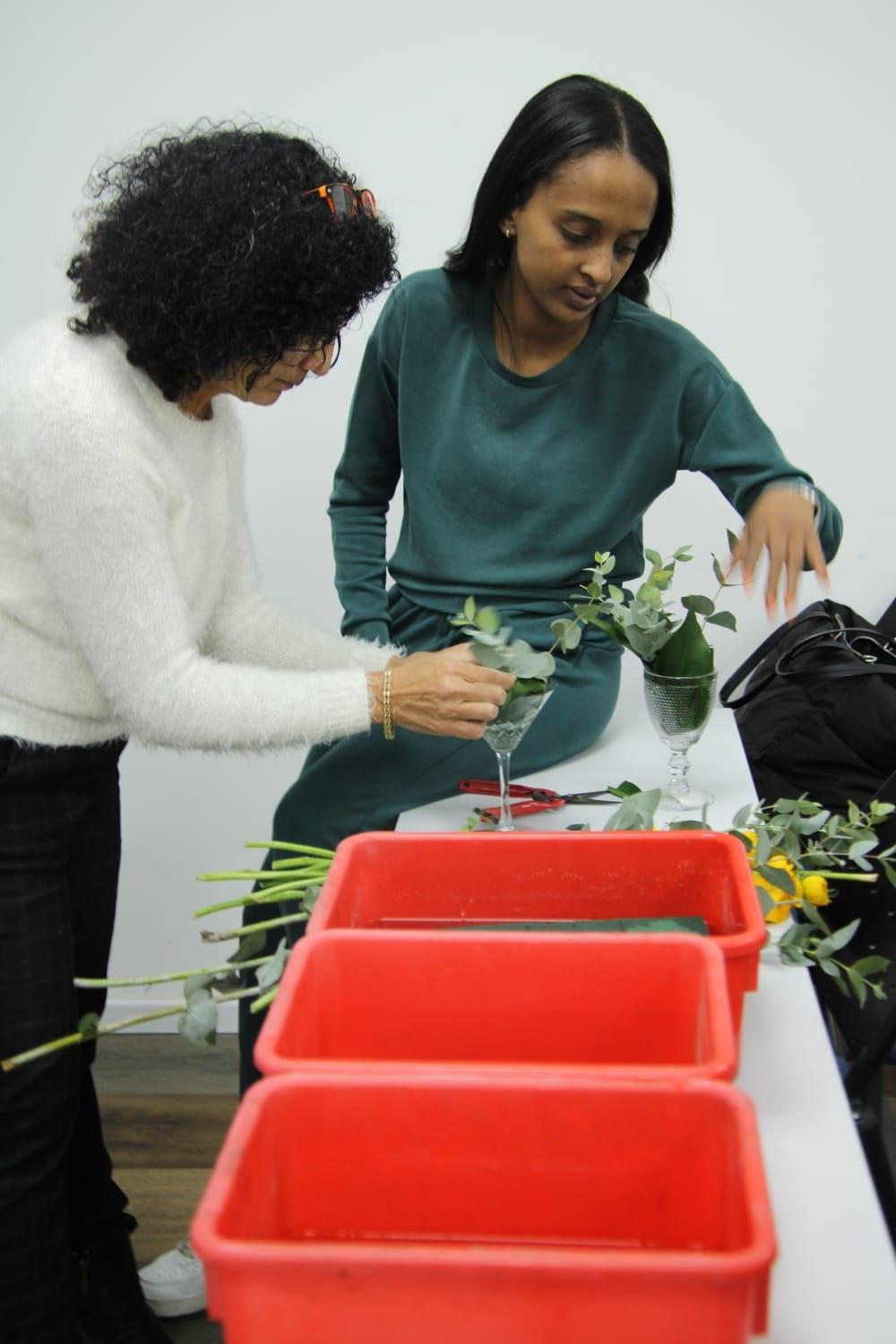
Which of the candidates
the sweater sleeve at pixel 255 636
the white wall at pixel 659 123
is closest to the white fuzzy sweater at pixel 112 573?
the sweater sleeve at pixel 255 636

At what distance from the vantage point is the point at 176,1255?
1769 mm

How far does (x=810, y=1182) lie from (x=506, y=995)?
224 millimetres

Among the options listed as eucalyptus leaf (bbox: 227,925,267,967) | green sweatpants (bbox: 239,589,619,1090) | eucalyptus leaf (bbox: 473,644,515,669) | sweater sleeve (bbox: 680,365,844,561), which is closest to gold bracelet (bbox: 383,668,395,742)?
eucalyptus leaf (bbox: 473,644,515,669)

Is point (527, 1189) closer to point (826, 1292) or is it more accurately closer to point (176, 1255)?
point (826, 1292)

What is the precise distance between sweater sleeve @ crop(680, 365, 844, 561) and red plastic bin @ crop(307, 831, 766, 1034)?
0.70 metres

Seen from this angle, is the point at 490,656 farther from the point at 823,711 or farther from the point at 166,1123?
the point at 166,1123

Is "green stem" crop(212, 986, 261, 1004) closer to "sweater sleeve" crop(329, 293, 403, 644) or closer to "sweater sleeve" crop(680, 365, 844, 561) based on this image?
"sweater sleeve" crop(329, 293, 403, 644)

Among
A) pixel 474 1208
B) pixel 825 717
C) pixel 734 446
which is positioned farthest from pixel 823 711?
pixel 474 1208

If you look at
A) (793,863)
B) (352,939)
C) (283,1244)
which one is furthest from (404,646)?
(283,1244)

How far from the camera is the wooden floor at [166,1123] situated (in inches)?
75.2

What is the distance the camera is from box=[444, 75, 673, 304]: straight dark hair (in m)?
1.40

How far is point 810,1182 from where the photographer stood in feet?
2.46

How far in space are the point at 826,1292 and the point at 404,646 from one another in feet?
3.61

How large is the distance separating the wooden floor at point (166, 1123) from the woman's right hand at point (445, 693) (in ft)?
3.53
